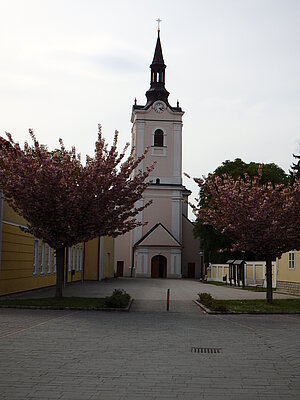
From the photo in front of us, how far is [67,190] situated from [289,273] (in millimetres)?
17432

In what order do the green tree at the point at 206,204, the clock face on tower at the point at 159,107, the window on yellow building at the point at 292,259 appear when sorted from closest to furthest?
the window on yellow building at the point at 292,259 < the green tree at the point at 206,204 < the clock face on tower at the point at 159,107

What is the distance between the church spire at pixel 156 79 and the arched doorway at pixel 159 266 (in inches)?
738

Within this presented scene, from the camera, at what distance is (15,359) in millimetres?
9984

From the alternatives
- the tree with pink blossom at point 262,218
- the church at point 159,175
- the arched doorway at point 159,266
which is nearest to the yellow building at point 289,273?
the tree with pink blossom at point 262,218

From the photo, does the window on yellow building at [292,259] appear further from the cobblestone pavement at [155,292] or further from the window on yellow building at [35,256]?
the window on yellow building at [35,256]

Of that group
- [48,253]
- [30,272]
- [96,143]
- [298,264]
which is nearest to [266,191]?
[96,143]

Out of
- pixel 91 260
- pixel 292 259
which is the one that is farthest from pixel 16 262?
pixel 91 260

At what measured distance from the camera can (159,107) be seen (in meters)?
68.4

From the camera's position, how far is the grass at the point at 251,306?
20.7 meters

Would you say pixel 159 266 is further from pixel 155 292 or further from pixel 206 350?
pixel 206 350

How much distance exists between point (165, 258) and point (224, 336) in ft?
167

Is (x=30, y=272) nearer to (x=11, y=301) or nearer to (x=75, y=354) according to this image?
(x=11, y=301)

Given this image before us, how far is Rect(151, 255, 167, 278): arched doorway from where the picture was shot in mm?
64875

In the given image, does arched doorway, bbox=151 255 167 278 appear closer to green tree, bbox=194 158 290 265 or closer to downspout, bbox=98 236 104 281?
green tree, bbox=194 158 290 265
